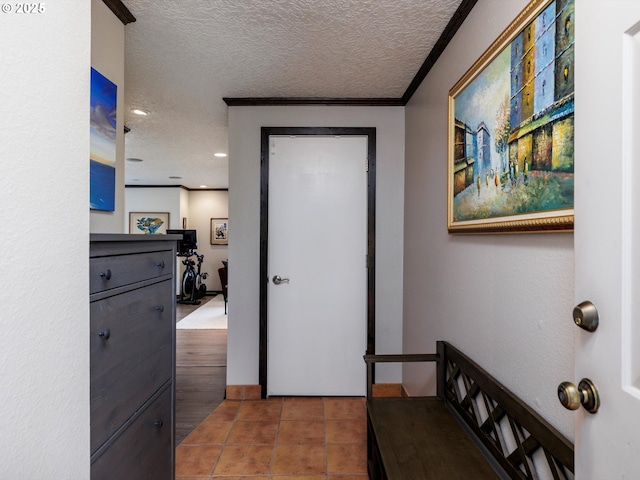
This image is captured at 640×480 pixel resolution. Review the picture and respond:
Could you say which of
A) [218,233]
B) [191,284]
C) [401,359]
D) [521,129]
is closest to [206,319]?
[191,284]

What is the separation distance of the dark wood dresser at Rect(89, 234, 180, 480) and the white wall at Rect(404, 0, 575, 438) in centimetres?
131

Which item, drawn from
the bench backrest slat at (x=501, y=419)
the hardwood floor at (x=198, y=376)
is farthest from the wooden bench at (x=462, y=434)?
the hardwood floor at (x=198, y=376)

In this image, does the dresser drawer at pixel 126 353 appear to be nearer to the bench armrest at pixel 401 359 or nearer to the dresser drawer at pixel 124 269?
the dresser drawer at pixel 124 269

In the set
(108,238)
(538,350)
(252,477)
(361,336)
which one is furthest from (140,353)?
(361,336)

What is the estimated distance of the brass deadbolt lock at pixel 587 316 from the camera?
0.68m

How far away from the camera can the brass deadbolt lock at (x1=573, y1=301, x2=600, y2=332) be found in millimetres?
680

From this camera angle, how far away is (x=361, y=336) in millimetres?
2740

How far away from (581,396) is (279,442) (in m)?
1.90

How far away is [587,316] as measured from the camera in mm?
690

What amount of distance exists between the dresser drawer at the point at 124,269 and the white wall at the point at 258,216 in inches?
54.3

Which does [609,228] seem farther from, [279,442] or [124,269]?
[279,442]

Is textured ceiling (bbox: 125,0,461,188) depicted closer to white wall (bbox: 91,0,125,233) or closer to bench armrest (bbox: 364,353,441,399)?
white wall (bbox: 91,0,125,233)

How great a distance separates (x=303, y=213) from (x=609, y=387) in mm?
2237

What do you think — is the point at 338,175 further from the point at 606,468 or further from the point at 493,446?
the point at 606,468
